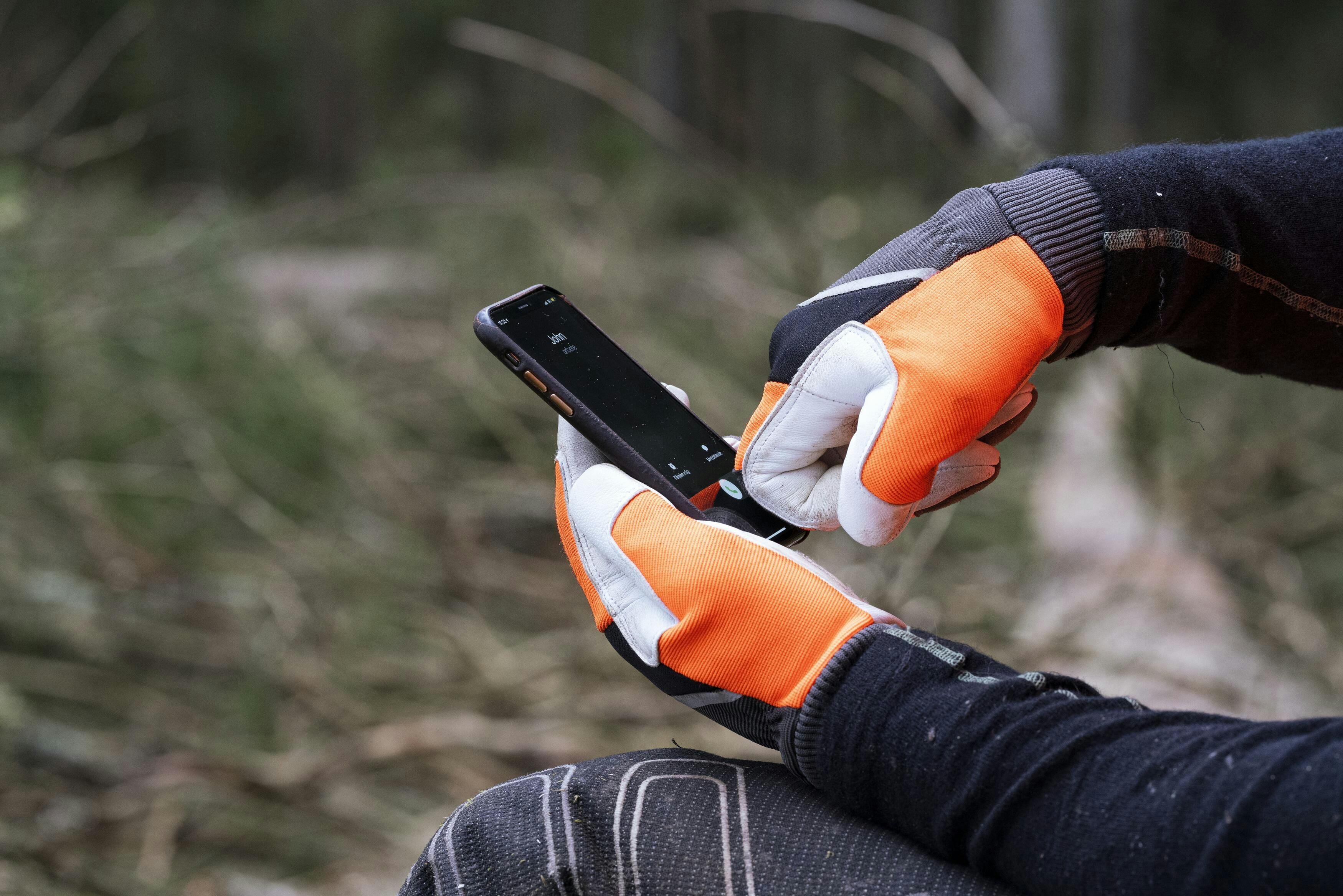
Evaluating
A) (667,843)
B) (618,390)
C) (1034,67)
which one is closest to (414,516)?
(618,390)

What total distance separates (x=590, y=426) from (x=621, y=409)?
0.16 ft

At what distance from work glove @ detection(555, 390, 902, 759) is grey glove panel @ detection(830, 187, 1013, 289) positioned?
0.96ft

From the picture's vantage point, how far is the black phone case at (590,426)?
0.94 metres

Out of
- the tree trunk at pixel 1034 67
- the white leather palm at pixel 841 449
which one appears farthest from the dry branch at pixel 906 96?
the tree trunk at pixel 1034 67

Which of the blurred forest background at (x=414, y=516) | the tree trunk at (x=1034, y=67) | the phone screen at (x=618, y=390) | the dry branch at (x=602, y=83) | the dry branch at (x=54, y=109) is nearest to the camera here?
the phone screen at (x=618, y=390)

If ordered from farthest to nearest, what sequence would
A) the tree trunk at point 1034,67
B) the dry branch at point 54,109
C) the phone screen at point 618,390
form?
the tree trunk at point 1034,67 < the dry branch at point 54,109 < the phone screen at point 618,390

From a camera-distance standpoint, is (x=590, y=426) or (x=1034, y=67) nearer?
(x=590, y=426)

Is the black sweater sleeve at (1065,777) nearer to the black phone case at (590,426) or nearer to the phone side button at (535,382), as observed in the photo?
the black phone case at (590,426)

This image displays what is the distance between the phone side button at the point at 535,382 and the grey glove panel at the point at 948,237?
1.03ft

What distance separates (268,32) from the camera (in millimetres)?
13594

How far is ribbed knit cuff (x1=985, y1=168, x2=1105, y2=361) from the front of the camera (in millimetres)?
873

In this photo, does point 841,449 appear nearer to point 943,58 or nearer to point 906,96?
point 906,96

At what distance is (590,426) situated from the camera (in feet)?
3.14

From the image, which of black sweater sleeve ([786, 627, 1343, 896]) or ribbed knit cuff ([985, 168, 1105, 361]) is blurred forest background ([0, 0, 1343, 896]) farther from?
black sweater sleeve ([786, 627, 1343, 896])
